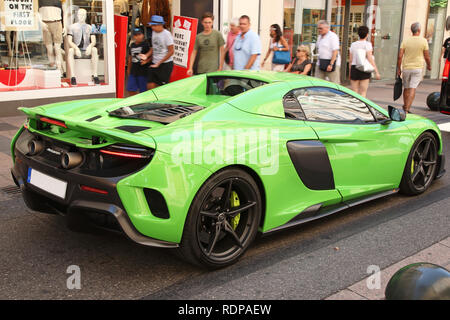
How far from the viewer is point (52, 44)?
32.2ft

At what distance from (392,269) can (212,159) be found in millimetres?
1540

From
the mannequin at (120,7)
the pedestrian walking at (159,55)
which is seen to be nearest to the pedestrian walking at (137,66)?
the pedestrian walking at (159,55)

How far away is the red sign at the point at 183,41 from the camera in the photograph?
9.51 meters

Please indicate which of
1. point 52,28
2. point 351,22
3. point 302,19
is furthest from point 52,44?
point 351,22

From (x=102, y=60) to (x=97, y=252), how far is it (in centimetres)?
740

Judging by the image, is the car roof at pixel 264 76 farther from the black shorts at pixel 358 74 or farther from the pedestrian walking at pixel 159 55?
the black shorts at pixel 358 74

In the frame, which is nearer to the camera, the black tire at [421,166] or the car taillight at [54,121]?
the car taillight at [54,121]

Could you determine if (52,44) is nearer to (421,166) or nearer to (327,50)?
(327,50)

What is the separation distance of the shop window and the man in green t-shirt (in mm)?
2494

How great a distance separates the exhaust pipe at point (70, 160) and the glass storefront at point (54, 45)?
6488 mm

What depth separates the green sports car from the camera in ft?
10.2

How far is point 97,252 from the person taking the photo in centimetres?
377
